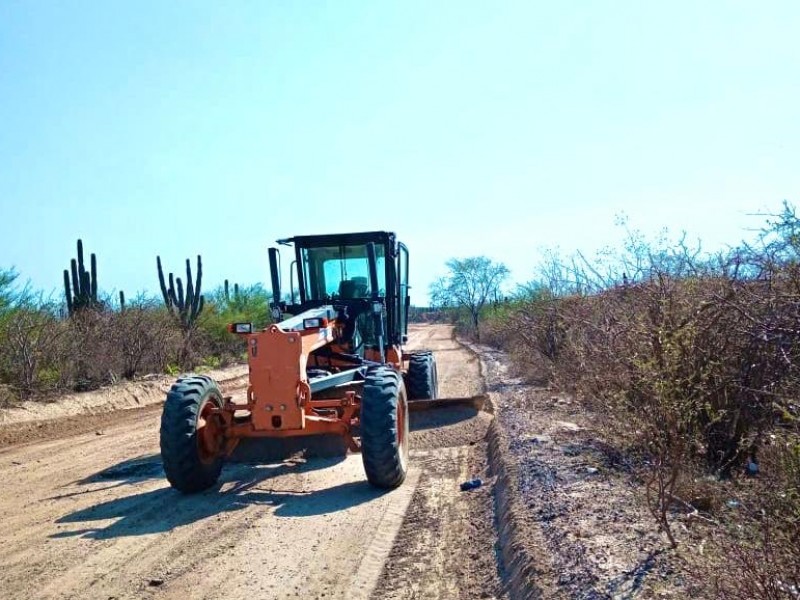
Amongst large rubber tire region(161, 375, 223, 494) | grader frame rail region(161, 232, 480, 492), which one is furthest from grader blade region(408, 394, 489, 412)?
large rubber tire region(161, 375, 223, 494)

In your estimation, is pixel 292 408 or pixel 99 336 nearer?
pixel 292 408

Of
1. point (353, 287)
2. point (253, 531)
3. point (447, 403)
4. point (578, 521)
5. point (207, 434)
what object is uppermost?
point (353, 287)

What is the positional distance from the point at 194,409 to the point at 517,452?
11.0 feet

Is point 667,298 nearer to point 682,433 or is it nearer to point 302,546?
point 682,433

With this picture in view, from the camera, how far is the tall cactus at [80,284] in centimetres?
1930

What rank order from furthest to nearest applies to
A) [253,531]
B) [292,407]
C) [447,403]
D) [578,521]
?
[447,403] < [292,407] < [253,531] < [578,521]

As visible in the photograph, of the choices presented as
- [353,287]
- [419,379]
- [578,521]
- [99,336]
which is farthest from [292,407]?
[99,336]

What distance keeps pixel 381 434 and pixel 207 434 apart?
1865 mm

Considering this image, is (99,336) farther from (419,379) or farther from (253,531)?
(253,531)

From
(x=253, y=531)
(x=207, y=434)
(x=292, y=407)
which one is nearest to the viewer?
(x=253, y=531)

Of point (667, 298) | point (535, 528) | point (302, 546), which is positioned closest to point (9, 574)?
point (302, 546)

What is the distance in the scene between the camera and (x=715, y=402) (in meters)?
6.61

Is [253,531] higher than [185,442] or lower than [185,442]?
lower

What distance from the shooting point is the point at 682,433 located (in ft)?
19.1
